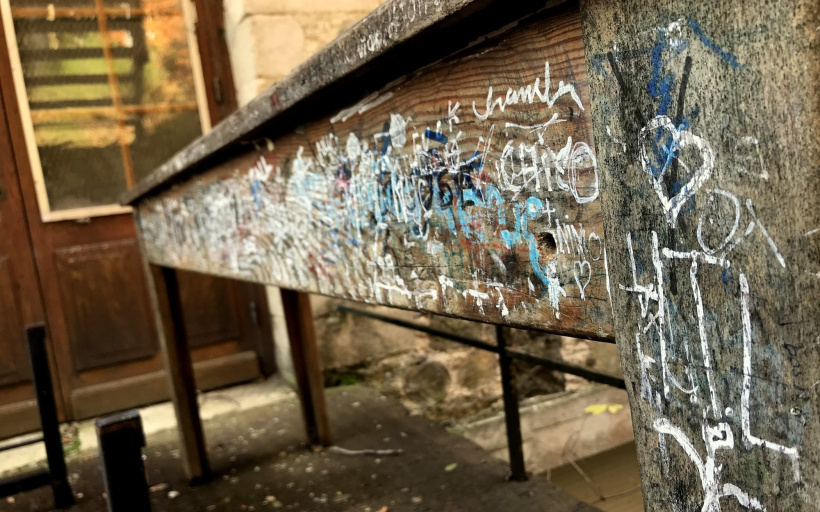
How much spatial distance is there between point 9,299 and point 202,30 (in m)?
1.65

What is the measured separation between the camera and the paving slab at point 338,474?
1.93 meters

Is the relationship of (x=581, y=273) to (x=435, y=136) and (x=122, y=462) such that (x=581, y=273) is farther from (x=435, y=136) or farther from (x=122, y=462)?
(x=122, y=462)

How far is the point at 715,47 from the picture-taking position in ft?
1.29

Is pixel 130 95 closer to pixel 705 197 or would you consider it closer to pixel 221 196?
pixel 221 196

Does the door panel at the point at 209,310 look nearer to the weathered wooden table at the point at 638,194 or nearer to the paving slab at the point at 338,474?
the paving slab at the point at 338,474

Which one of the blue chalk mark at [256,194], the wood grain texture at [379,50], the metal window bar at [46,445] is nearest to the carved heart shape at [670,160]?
the wood grain texture at [379,50]

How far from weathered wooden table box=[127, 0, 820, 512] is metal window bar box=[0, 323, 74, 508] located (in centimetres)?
186

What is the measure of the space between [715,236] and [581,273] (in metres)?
0.14

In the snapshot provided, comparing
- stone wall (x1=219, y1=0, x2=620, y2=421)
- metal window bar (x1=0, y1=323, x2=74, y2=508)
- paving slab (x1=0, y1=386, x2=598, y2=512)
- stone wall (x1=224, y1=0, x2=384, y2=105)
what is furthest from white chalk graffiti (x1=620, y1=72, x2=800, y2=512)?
stone wall (x1=224, y1=0, x2=384, y2=105)

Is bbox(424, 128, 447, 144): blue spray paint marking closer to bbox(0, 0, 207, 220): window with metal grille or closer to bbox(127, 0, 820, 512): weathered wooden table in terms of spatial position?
bbox(127, 0, 820, 512): weathered wooden table

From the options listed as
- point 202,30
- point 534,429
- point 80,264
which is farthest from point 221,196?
point 534,429

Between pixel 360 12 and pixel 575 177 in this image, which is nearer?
pixel 575 177

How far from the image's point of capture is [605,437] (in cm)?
370

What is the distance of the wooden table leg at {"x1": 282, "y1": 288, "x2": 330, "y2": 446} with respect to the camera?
246 cm
